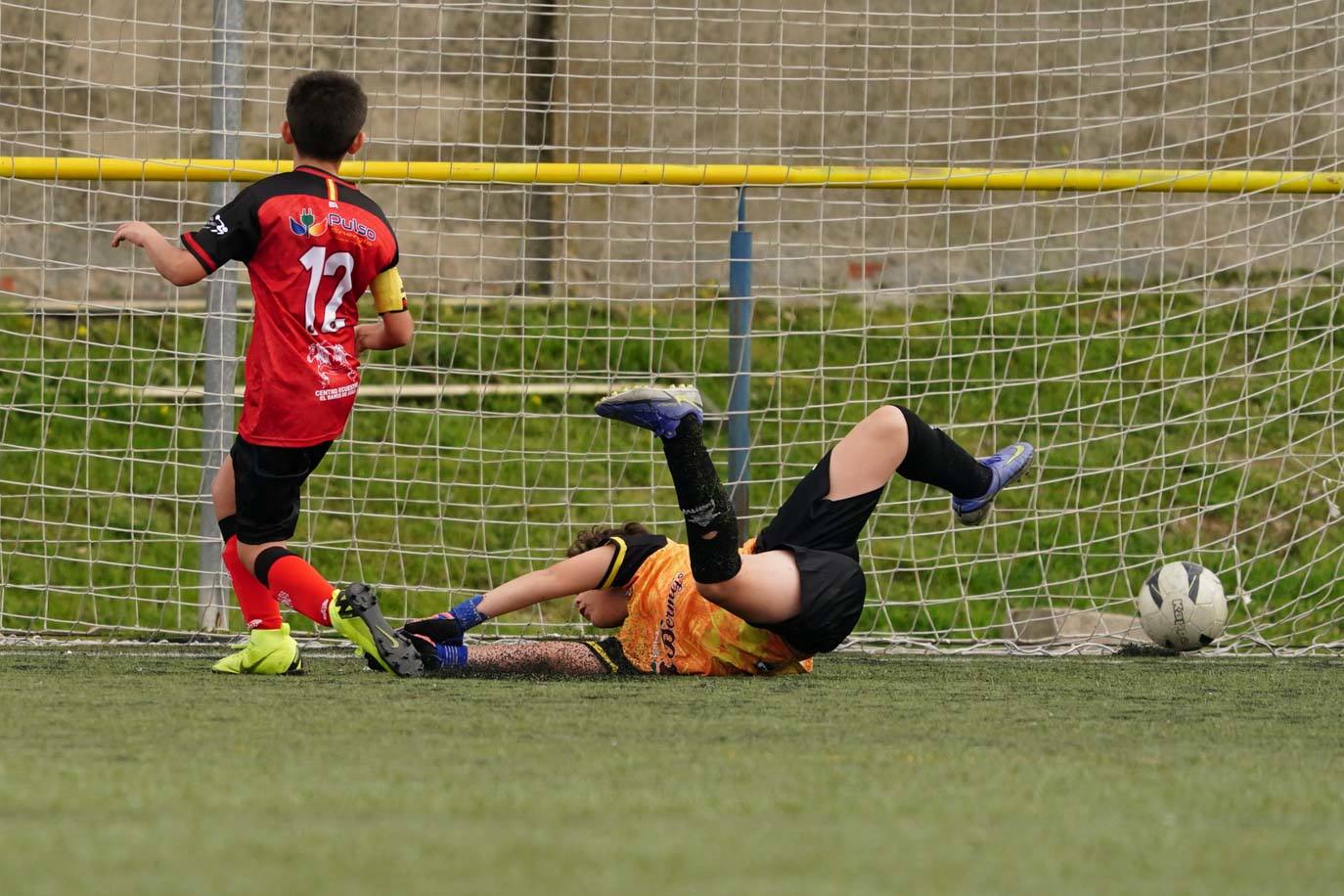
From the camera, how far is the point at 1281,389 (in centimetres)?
725

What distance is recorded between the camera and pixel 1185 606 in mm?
→ 4746

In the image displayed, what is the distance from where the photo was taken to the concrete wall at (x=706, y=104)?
653 centimetres

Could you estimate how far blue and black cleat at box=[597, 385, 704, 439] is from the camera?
11.9 feet

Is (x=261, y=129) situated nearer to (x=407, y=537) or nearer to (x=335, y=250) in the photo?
(x=407, y=537)

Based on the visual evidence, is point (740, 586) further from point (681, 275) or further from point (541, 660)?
point (681, 275)

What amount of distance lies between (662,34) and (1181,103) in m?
2.16

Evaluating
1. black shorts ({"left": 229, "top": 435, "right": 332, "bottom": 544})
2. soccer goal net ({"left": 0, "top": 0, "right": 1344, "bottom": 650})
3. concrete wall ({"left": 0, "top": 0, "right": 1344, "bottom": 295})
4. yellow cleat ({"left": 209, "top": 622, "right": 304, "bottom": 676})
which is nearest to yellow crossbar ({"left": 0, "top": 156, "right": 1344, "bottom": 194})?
soccer goal net ({"left": 0, "top": 0, "right": 1344, "bottom": 650})

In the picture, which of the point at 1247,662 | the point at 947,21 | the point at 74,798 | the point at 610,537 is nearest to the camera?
the point at 74,798

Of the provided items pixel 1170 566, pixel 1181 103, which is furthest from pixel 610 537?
pixel 1181 103

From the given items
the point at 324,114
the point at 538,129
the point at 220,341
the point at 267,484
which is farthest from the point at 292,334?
the point at 538,129

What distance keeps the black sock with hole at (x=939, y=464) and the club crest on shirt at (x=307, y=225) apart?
1.46 m

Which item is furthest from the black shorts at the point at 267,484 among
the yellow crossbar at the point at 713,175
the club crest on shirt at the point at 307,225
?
the yellow crossbar at the point at 713,175

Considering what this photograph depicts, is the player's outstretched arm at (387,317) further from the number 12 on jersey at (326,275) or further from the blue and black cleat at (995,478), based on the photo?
Result: the blue and black cleat at (995,478)

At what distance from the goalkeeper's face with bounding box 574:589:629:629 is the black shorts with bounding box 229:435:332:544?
78cm
